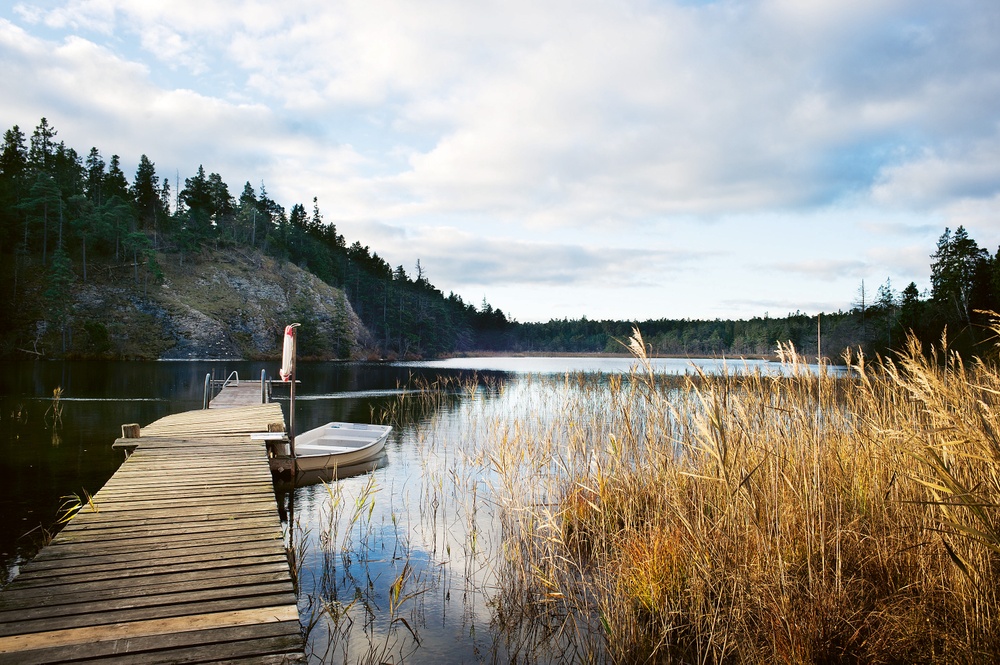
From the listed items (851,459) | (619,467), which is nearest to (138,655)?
(619,467)

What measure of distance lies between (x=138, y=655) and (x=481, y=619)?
3.22m

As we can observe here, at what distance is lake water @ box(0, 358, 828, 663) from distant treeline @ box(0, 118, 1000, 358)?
18.0m

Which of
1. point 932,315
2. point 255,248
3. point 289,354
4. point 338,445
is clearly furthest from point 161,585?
point 255,248

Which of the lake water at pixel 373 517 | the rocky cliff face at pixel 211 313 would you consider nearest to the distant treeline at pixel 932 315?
the lake water at pixel 373 517

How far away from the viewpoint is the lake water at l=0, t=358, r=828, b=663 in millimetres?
5516

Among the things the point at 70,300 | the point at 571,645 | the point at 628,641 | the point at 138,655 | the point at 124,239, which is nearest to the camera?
the point at 138,655

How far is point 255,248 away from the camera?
78.6 meters

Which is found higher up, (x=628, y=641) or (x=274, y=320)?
(x=274, y=320)

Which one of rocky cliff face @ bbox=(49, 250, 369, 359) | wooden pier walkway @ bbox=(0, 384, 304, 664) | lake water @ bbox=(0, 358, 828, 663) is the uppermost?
rocky cliff face @ bbox=(49, 250, 369, 359)

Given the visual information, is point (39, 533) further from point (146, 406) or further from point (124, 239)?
point (124, 239)

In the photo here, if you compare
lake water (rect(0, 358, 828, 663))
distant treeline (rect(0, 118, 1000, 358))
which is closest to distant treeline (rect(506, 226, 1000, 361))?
distant treeline (rect(0, 118, 1000, 358))

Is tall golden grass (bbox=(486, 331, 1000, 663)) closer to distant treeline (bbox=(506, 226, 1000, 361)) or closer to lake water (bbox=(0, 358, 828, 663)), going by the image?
lake water (bbox=(0, 358, 828, 663))

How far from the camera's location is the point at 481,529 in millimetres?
8719

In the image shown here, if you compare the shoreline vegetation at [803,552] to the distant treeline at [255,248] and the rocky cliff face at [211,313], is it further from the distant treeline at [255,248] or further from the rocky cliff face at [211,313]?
the rocky cliff face at [211,313]
